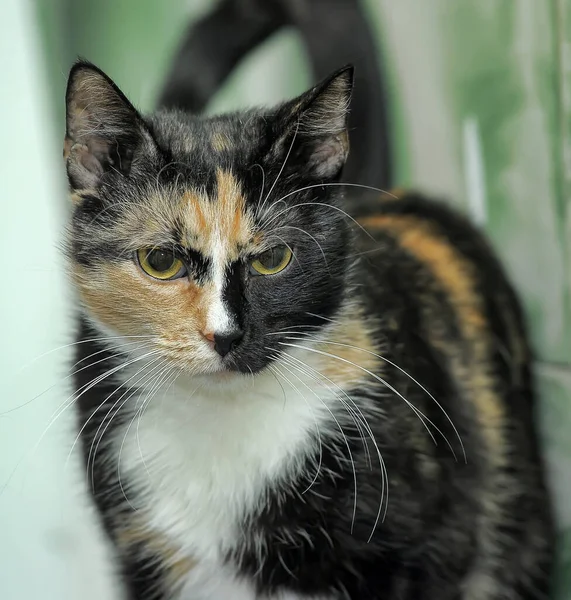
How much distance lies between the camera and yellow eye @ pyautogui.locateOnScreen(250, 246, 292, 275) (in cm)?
71

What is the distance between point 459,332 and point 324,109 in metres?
0.45

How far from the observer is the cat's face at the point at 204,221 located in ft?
2.21

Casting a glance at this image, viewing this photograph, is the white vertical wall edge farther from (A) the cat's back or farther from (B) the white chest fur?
(A) the cat's back

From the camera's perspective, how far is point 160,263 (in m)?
0.69

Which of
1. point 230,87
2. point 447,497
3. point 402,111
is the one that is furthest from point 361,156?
point 447,497

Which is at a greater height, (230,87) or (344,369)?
(230,87)

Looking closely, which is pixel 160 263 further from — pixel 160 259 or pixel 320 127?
pixel 320 127

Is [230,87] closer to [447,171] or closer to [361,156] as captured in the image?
[361,156]

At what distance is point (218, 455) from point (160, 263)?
0.23 metres

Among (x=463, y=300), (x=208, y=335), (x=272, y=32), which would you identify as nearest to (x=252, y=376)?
(x=208, y=335)

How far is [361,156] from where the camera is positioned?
110 centimetres

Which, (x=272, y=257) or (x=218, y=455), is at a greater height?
(x=272, y=257)

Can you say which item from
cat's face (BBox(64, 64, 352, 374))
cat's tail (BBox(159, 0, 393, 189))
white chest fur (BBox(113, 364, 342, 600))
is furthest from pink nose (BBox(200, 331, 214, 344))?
cat's tail (BBox(159, 0, 393, 189))

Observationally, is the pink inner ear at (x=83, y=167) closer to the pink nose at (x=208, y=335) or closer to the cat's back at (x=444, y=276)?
the pink nose at (x=208, y=335)
